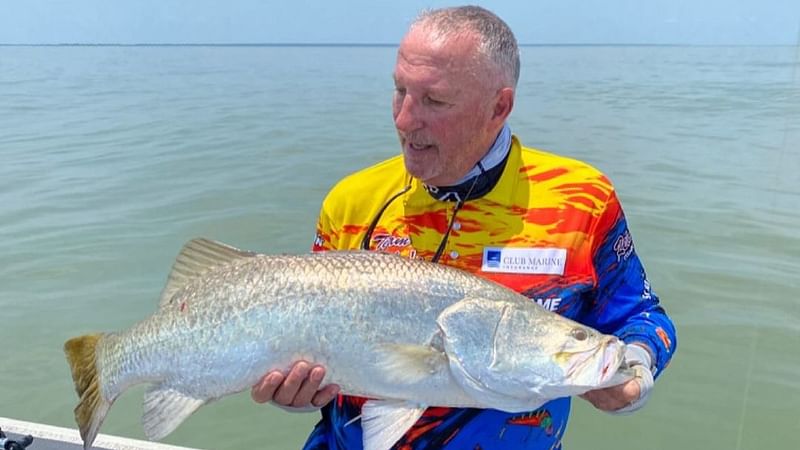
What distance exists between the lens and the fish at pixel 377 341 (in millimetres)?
2123

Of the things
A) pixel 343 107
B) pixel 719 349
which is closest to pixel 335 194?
pixel 719 349

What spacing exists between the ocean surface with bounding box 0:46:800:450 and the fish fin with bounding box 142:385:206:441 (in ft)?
11.7

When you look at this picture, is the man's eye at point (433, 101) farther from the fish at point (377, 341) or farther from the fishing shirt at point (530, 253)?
the fish at point (377, 341)

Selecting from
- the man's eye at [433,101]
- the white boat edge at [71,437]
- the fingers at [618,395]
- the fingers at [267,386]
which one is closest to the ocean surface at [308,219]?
the white boat edge at [71,437]

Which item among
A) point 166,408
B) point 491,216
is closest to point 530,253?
point 491,216

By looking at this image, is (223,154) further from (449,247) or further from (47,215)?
(449,247)

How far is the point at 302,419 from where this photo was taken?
19.6 ft

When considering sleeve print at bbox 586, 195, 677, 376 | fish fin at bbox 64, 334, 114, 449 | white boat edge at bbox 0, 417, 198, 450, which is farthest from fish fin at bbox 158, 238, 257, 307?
white boat edge at bbox 0, 417, 198, 450

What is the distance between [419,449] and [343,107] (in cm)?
2617

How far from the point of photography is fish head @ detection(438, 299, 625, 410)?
2070mm

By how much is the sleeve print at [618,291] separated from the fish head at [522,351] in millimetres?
401

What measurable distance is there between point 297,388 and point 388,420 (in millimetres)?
277

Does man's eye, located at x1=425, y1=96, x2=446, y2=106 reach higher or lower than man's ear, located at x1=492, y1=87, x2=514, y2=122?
higher

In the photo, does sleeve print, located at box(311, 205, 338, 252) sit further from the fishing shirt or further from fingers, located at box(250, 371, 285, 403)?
fingers, located at box(250, 371, 285, 403)
